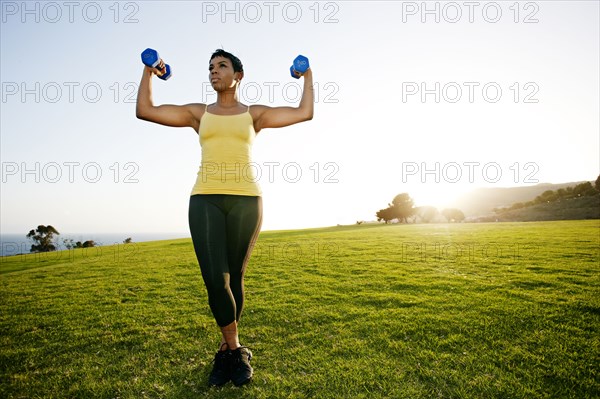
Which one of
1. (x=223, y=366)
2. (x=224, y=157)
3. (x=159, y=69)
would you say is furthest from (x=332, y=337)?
(x=159, y=69)

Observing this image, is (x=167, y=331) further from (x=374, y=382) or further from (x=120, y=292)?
(x=120, y=292)

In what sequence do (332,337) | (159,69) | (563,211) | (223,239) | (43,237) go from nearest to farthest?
(223,239)
(159,69)
(332,337)
(563,211)
(43,237)

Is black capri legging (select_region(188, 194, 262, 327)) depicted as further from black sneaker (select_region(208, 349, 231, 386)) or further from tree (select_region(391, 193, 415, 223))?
tree (select_region(391, 193, 415, 223))

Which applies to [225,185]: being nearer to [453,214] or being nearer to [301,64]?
[301,64]

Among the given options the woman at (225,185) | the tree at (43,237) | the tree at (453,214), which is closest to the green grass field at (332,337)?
the woman at (225,185)

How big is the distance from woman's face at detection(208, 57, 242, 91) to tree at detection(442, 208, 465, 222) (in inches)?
3459

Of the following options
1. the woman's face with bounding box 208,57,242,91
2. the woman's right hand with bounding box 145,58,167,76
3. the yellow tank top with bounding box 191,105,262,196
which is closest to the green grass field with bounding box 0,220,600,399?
the yellow tank top with bounding box 191,105,262,196

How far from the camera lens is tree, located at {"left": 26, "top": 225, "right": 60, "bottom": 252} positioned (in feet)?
206

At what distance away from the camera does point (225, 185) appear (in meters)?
3.33

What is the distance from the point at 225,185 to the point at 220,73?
1.43 metres

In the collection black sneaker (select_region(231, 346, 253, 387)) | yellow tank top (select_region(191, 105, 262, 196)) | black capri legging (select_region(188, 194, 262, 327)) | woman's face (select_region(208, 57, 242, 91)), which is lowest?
black sneaker (select_region(231, 346, 253, 387))

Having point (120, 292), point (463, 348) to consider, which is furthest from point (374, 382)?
point (120, 292)

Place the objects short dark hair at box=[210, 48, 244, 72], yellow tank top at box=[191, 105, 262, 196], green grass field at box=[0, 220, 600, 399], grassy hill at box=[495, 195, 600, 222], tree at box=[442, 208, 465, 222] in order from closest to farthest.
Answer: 1. yellow tank top at box=[191, 105, 262, 196]
2. green grass field at box=[0, 220, 600, 399]
3. short dark hair at box=[210, 48, 244, 72]
4. grassy hill at box=[495, 195, 600, 222]
5. tree at box=[442, 208, 465, 222]

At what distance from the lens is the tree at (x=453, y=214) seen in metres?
79.9
